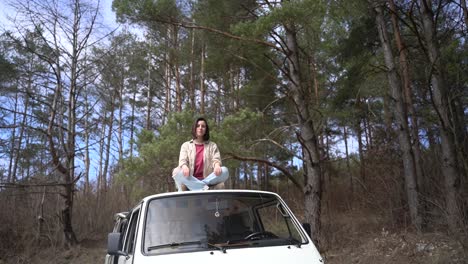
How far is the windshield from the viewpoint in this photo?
3.74 metres

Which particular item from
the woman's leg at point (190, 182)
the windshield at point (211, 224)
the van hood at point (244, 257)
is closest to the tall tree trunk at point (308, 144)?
the woman's leg at point (190, 182)

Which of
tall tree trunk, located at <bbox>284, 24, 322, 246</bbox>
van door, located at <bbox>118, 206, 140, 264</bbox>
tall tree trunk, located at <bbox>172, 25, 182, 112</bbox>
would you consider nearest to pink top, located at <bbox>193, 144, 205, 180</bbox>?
van door, located at <bbox>118, 206, 140, 264</bbox>

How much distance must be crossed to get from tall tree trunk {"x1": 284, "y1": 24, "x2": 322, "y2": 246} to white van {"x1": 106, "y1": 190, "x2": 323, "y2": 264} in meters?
6.63

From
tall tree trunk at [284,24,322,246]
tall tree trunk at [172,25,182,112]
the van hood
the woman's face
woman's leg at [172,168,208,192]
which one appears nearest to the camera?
the van hood

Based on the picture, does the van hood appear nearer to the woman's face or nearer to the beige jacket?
the beige jacket

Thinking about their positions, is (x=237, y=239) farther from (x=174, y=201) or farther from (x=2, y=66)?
(x=2, y=66)

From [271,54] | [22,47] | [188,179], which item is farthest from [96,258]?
[188,179]

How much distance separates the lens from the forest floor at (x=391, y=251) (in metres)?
7.68

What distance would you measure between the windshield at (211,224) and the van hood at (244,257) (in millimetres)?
89

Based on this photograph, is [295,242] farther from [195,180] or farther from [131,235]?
[131,235]

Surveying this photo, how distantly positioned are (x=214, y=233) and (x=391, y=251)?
665cm

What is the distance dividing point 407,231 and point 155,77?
794 inches

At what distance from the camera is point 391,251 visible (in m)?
9.09

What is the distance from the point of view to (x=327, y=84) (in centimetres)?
1570
